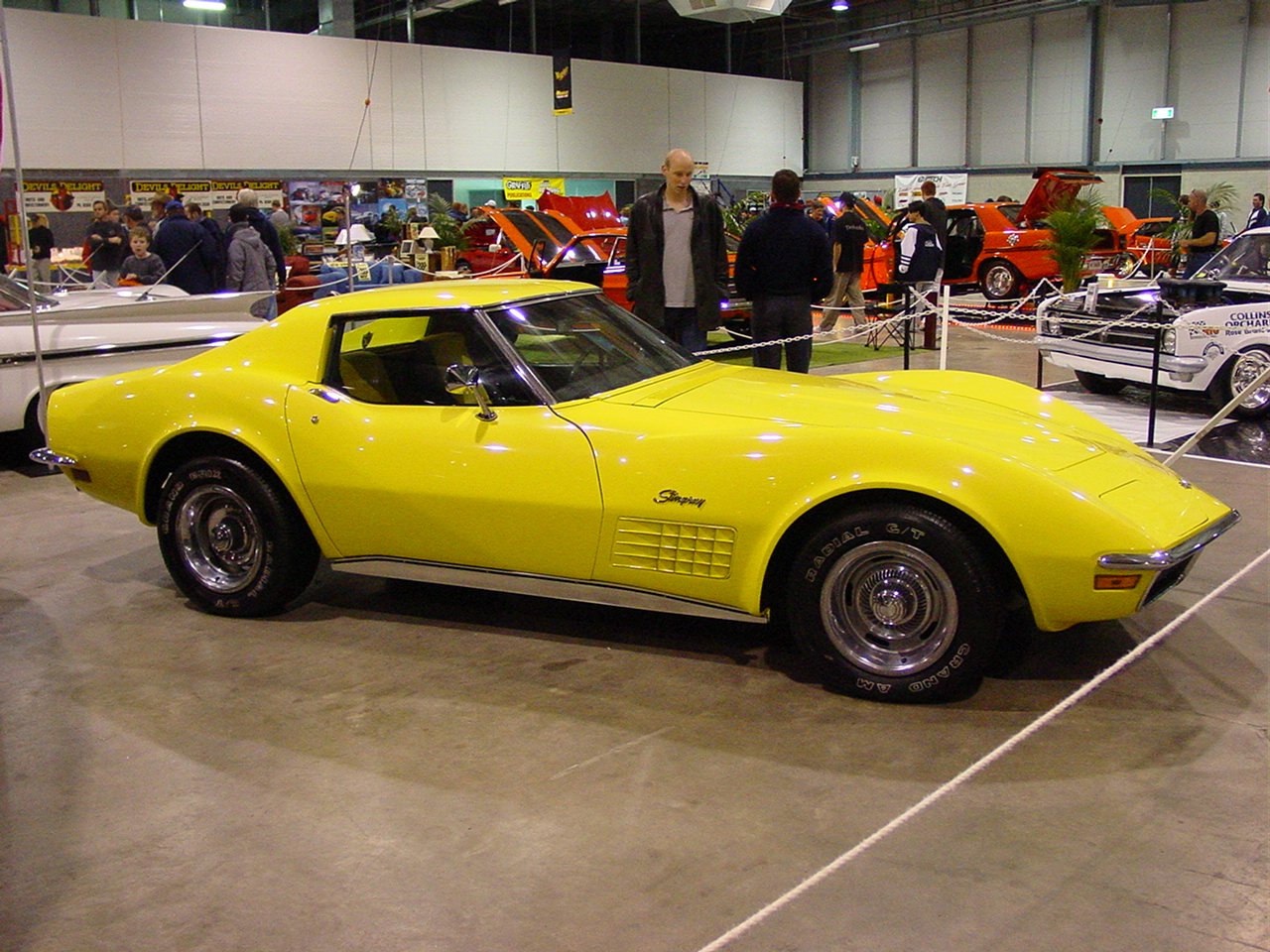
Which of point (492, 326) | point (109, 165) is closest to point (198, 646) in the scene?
point (492, 326)

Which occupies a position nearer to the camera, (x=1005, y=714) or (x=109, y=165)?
(x=1005, y=714)

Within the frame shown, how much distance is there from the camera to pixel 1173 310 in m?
9.28

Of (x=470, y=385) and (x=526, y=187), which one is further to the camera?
(x=526, y=187)

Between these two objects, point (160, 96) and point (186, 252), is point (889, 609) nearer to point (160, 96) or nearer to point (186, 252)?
point (186, 252)

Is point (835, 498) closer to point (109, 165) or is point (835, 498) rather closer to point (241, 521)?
point (241, 521)

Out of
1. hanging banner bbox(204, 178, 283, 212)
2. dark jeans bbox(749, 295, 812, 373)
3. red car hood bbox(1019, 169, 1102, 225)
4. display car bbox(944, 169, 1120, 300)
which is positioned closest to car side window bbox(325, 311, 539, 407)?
dark jeans bbox(749, 295, 812, 373)

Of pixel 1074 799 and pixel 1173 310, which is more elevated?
pixel 1173 310

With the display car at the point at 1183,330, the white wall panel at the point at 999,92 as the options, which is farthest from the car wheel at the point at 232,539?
the white wall panel at the point at 999,92

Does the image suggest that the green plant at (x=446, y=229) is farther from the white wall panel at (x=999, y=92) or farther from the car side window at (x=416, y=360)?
the car side window at (x=416, y=360)

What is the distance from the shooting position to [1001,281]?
19172mm

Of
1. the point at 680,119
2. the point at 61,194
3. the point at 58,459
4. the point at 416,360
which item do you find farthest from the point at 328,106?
the point at 416,360

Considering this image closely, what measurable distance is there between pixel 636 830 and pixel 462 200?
2388 cm

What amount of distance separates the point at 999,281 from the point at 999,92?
44.2 feet

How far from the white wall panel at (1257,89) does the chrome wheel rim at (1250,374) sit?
1998cm
